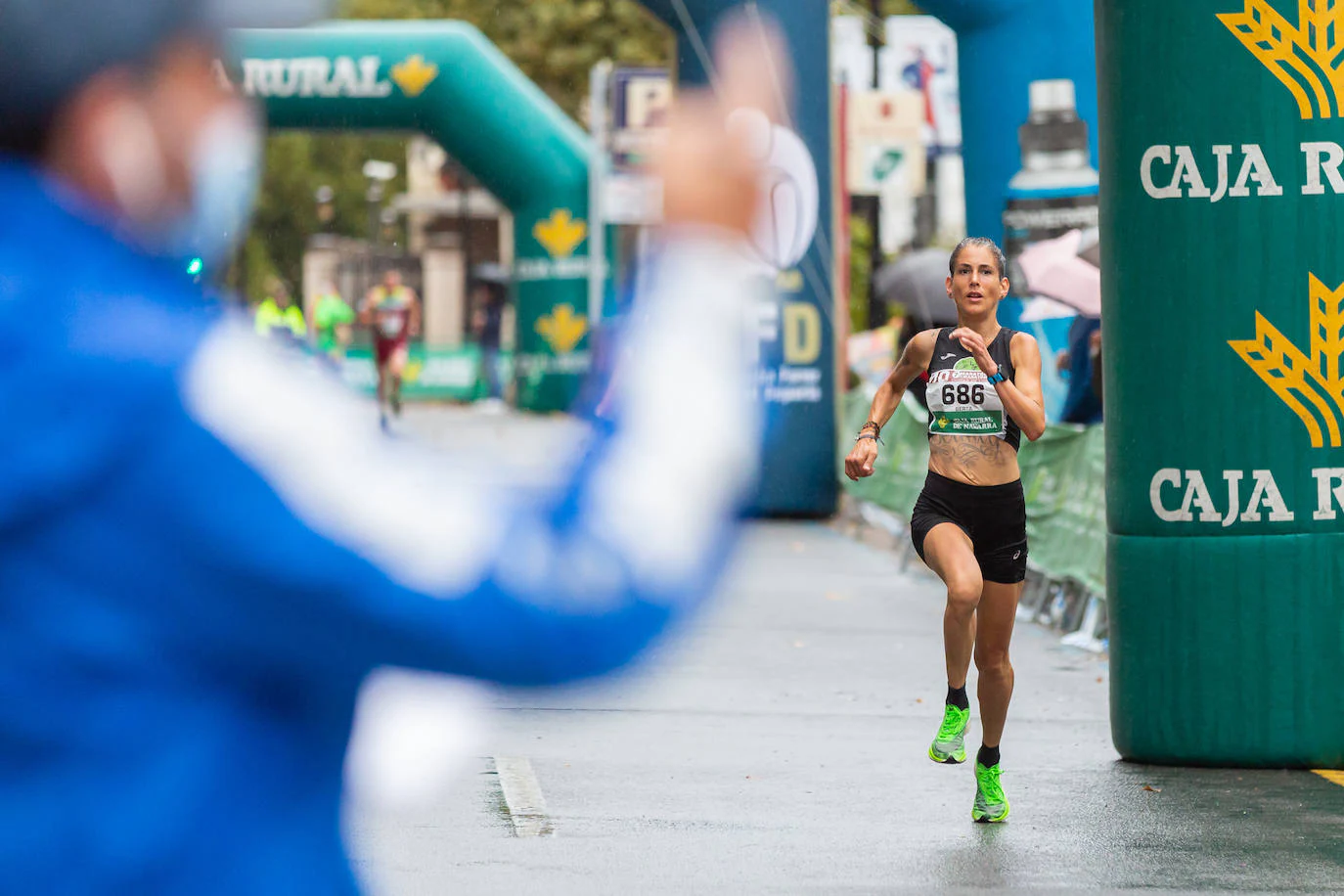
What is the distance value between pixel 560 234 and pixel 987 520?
81.8 feet

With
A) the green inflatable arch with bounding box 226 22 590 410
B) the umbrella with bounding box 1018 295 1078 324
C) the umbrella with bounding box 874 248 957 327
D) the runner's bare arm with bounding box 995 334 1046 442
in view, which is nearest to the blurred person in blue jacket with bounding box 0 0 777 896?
the runner's bare arm with bounding box 995 334 1046 442

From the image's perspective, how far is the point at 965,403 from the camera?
666 centimetres

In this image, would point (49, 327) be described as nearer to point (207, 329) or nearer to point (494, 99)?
point (207, 329)

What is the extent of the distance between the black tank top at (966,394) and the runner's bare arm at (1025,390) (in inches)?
1.0

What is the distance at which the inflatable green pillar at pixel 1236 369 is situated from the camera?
24.2ft

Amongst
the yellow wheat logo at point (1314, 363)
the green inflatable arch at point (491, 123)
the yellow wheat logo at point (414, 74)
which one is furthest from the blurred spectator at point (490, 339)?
the yellow wheat logo at point (1314, 363)

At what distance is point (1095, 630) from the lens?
11.0 meters

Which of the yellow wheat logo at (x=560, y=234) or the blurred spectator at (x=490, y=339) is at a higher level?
the yellow wheat logo at (x=560, y=234)

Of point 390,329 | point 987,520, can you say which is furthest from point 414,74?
point 987,520

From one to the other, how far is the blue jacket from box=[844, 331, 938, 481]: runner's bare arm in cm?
507

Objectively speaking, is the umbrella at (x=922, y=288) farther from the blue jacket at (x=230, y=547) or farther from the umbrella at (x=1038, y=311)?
the blue jacket at (x=230, y=547)

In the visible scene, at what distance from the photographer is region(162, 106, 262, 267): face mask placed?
1560mm

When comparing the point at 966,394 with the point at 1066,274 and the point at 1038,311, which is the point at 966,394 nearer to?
the point at 1066,274

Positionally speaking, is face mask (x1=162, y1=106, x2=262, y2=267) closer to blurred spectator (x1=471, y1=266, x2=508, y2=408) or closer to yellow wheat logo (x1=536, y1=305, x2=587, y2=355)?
yellow wheat logo (x1=536, y1=305, x2=587, y2=355)
